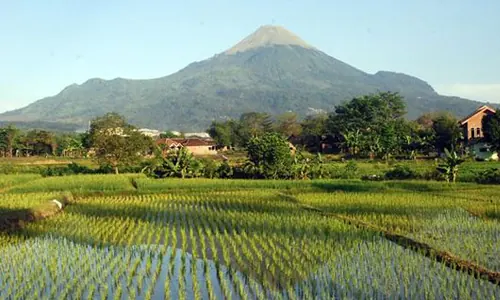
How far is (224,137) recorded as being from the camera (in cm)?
6962

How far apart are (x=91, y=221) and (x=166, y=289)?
7.55 metres

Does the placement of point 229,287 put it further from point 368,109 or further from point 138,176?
point 368,109

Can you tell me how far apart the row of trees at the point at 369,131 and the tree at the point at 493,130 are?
6 centimetres

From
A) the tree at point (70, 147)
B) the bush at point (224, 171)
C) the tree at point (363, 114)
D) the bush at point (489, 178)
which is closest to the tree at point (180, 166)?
the bush at point (224, 171)

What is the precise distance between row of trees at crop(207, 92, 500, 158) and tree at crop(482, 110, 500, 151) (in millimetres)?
62

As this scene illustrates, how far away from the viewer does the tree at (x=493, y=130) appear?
124 ft

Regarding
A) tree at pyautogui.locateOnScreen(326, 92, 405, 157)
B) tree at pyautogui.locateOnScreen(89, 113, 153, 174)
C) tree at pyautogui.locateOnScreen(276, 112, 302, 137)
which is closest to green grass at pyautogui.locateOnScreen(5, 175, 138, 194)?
tree at pyautogui.locateOnScreen(89, 113, 153, 174)

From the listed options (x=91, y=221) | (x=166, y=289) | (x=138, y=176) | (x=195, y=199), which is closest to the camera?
(x=166, y=289)

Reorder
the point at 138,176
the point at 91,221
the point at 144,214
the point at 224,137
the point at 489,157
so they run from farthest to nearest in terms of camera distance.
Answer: the point at 224,137, the point at 489,157, the point at 138,176, the point at 144,214, the point at 91,221

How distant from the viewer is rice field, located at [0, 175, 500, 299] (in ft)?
26.1

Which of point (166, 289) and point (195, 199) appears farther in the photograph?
point (195, 199)

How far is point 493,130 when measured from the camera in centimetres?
3788

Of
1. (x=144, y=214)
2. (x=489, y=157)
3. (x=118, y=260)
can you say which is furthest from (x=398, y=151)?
(x=118, y=260)

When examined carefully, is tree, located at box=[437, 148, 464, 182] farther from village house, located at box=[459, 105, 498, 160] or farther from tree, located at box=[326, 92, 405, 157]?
tree, located at box=[326, 92, 405, 157]
